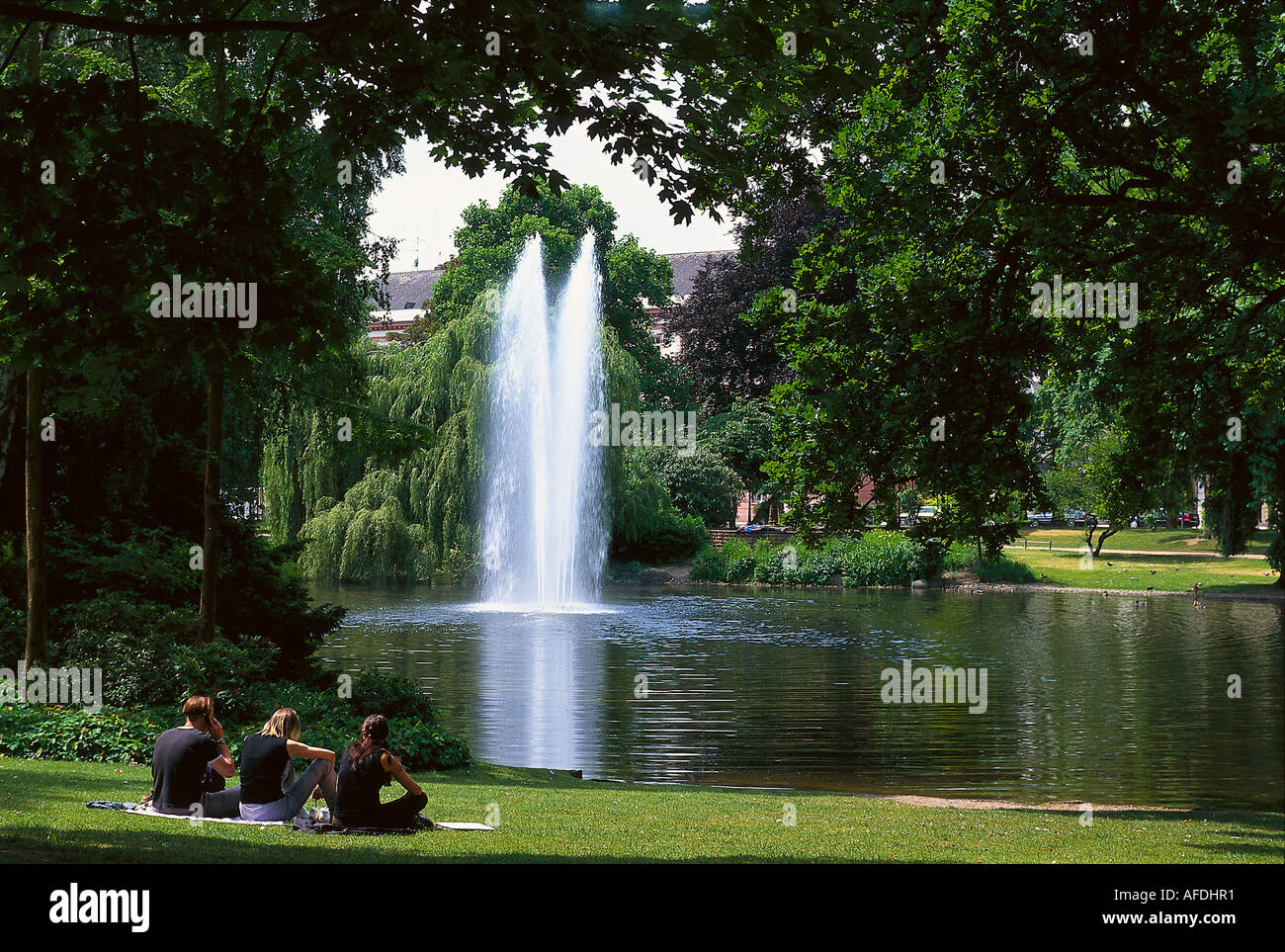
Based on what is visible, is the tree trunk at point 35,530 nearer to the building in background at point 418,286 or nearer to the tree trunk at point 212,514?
the tree trunk at point 212,514

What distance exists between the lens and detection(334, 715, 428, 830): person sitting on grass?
348 inches

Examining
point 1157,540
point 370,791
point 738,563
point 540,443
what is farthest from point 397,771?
point 1157,540

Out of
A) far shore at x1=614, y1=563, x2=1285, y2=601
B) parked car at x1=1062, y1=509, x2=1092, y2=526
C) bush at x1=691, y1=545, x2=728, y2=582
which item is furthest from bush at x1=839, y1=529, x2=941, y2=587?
parked car at x1=1062, y1=509, x2=1092, y2=526

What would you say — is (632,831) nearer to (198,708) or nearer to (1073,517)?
(198,708)

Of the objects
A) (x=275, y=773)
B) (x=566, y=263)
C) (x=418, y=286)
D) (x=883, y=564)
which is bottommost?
(x=883, y=564)

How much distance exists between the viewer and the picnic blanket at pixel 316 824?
8.85 meters

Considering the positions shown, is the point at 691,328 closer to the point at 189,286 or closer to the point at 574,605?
the point at 574,605

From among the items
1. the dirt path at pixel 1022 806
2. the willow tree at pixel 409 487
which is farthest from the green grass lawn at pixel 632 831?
the willow tree at pixel 409 487

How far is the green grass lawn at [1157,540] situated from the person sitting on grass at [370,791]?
53286mm

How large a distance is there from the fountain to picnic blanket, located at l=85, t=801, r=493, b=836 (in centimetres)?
2983

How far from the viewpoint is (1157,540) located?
214 ft

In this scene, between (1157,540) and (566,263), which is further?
(1157,540)

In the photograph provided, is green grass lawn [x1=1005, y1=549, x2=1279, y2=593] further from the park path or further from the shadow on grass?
the shadow on grass

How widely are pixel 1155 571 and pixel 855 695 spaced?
33.1 metres
